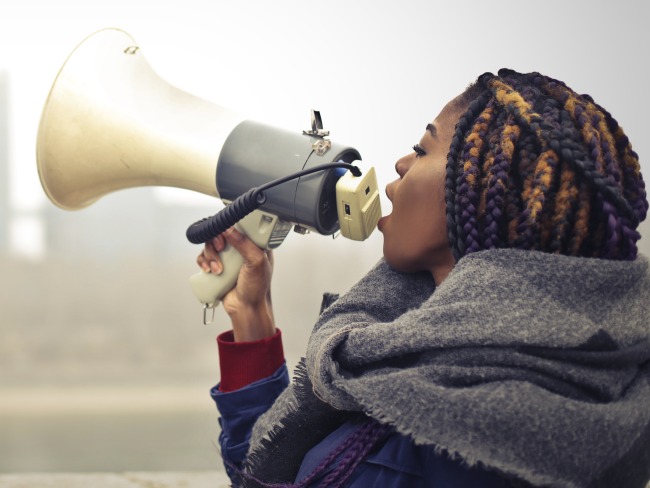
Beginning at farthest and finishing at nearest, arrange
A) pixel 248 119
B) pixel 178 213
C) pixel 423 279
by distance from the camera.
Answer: pixel 178 213
pixel 248 119
pixel 423 279

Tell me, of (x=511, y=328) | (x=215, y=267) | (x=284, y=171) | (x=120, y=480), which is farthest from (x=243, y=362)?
(x=120, y=480)

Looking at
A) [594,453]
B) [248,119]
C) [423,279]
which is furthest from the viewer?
[248,119]

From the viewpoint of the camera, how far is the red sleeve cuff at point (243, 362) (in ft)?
3.93

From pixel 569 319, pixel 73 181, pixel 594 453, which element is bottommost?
pixel 594 453

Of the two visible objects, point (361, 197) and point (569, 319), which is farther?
point (361, 197)

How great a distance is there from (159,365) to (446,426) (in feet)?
4.67

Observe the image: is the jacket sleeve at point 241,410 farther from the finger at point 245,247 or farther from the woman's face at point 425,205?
the woman's face at point 425,205

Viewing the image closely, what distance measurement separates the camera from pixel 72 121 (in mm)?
1198

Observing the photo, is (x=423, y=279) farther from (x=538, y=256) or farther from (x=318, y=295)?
(x=318, y=295)

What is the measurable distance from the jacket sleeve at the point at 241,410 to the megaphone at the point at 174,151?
0.74 ft

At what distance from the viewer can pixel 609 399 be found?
79 cm

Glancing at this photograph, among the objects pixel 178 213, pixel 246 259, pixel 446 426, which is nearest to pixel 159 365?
pixel 178 213

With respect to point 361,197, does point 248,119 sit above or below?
above

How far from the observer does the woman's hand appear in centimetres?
125
